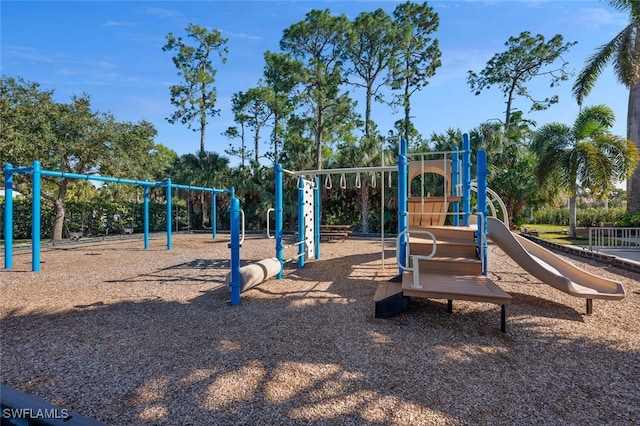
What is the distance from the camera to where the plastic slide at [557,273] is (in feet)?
14.3

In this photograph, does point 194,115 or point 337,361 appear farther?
point 194,115

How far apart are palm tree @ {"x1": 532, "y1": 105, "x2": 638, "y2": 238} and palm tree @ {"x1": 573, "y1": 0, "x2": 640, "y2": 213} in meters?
0.65

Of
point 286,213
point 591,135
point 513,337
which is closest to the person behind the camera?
point 513,337

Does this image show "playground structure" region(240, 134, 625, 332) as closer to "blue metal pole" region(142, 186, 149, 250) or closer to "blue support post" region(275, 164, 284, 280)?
"blue support post" region(275, 164, 284, 280)

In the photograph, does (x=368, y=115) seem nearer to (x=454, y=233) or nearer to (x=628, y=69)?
(x=628, y=69)

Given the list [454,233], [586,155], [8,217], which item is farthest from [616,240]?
[8,217]

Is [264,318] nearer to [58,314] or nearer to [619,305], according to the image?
[58,314]

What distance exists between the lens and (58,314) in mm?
4402

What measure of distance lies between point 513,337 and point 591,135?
14.0 meters

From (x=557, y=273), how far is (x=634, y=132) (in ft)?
44.1

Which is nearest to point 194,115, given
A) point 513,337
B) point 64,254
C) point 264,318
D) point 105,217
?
point 105,217

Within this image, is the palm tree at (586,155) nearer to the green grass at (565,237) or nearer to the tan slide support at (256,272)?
the green grass at (565,237)

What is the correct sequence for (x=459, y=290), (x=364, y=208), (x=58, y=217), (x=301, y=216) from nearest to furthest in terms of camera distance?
1. (x=459, y=290)
2. (x=301, y=216)
3. (x=58, y=217)
4. (x=364, y=208)

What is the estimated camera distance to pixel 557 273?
15.4 feet
